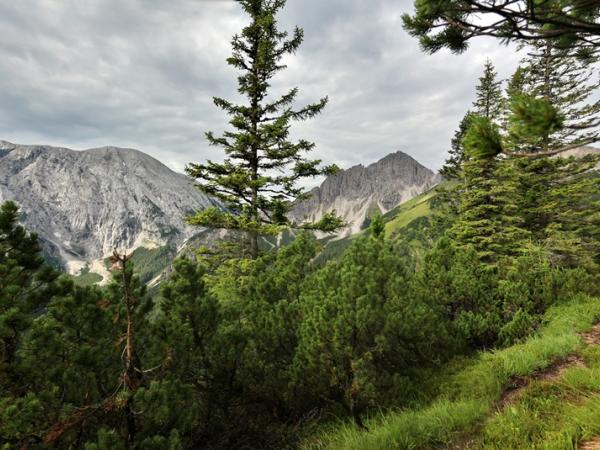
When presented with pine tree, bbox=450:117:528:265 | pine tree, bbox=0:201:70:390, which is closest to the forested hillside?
pine tree, bbox=0:201:70:390

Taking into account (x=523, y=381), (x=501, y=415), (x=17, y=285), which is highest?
(x=17, y=285)

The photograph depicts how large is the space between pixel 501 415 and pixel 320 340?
3.19m

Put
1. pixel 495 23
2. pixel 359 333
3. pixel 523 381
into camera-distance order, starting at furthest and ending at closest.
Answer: pixel 359 333, pixel 523 381, pixel 495 23

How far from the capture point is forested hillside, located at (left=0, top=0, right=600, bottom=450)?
11.8ft

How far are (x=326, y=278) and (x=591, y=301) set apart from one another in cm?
1016

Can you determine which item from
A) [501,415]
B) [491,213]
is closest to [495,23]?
[501,415]

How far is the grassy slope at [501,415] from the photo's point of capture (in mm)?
3906

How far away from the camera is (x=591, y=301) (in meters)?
10.8

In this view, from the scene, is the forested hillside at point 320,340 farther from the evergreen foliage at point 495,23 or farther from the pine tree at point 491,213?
the pine tree at point 491,213

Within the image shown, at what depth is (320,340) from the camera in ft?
20.8

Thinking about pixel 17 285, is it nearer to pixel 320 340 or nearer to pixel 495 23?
pixel 320 340

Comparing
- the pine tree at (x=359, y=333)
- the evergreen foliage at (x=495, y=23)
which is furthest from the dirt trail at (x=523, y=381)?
the evergreen foliage at (x=495, y=23)

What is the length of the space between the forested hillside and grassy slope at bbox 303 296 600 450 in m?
0.03

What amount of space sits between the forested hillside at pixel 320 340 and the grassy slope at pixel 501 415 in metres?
0.03
